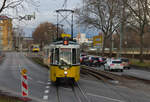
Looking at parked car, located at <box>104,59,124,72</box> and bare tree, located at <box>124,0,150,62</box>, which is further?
bare tree, located at <box>124,0,150,62</box>

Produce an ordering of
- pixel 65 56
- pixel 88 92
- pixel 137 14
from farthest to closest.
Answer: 1. pixel 137 14
2. pixel 65 56
3. pixel 88 92

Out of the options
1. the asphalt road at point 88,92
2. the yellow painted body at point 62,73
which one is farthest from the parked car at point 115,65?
the yellow painted body at point 62,73

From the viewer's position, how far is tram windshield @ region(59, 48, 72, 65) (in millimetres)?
15859

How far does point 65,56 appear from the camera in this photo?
16047 mm

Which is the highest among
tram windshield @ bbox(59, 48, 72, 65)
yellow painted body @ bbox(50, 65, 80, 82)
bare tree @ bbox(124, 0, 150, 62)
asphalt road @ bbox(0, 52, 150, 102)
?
bare tree @ bbox(124, 0, 150, 62)

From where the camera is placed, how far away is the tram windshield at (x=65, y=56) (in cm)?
1586

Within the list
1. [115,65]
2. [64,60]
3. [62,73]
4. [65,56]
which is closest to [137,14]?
[115,65]

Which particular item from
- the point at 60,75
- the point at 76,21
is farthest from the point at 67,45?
the point at 76,21

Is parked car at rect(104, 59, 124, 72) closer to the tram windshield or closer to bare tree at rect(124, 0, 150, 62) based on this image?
bare tree at rect(124, 0, 150, 62)

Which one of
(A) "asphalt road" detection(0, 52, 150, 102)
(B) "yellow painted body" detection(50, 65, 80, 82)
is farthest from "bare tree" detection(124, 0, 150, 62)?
(B) "yellow painted body" detection(50, 65, 80, 82)

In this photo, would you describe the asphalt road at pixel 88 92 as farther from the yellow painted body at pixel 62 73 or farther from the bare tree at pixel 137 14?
the bare tree at pixel 137 14

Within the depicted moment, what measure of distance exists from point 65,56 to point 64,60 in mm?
273

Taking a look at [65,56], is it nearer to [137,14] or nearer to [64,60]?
[64,60]

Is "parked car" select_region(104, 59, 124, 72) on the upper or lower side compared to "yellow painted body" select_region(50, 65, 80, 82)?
lower
